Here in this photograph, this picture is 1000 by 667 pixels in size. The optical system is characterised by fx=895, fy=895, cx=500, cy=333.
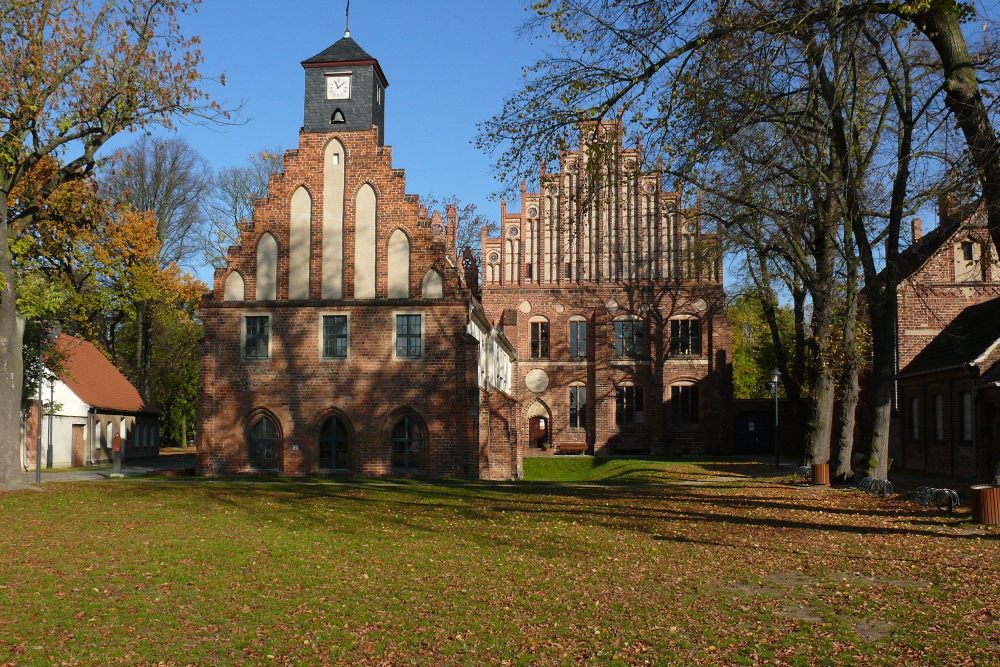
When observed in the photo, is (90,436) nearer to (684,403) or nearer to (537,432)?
(537,432)

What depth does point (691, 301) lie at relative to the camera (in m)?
45.5

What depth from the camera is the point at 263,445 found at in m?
28.2

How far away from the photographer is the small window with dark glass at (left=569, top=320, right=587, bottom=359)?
4675 cm

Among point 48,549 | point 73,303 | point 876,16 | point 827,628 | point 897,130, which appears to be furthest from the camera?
point 73,303

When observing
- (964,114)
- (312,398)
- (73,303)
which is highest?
(964,114)

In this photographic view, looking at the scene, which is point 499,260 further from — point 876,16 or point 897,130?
point 876,16

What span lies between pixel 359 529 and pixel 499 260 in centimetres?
3323

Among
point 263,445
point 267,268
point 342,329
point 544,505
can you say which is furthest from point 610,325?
point 544,505

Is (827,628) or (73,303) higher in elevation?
(73,303)

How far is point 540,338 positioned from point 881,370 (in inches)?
1110

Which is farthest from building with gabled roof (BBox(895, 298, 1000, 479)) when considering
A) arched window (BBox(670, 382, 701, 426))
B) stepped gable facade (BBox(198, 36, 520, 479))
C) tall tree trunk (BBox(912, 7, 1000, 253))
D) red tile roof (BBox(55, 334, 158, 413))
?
red tile roof (BBox(55, 334, 158, 413))

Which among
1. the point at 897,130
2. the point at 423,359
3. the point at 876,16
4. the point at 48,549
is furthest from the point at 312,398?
the point at 876,16

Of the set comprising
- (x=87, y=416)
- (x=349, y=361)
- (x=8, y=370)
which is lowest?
(x=87, y=416)

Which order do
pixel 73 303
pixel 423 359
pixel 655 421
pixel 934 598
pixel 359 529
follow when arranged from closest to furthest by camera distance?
pixel 934 598
pixel 359 529
pixel 73 303
pixel 423 359
pixel 655 421
